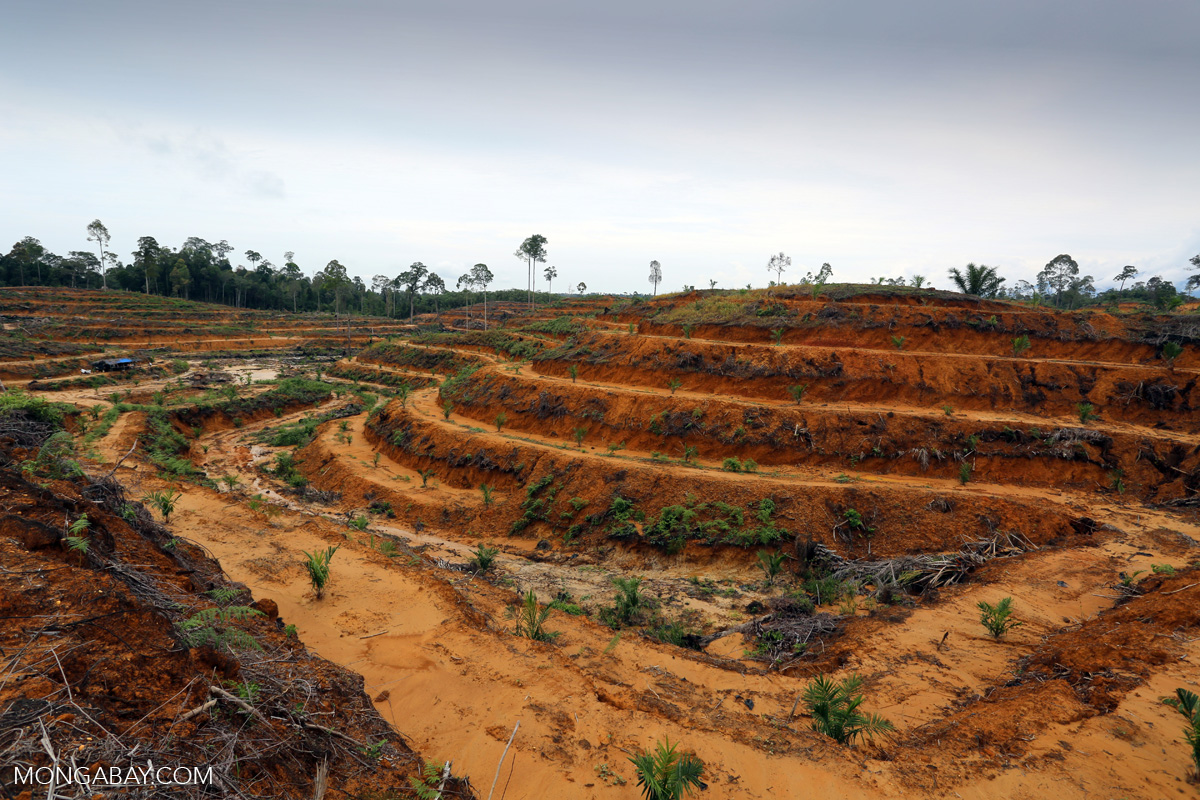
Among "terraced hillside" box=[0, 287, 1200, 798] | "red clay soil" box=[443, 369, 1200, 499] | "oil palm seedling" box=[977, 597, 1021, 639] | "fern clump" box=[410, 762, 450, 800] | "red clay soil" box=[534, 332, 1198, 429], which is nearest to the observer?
"fern clump" box=[410, 762, 450, 800]

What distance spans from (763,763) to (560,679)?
9.83ft

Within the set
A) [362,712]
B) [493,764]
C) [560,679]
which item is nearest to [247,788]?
[362,712]

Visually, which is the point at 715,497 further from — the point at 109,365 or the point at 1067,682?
the point at 109,365

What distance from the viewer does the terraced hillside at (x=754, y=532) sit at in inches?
257

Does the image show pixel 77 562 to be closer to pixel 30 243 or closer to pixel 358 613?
pixel 358 613

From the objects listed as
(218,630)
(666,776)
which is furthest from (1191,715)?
(218,630)

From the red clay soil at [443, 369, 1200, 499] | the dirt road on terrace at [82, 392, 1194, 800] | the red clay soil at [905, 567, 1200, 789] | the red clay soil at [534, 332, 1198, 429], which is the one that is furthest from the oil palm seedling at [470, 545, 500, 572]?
the red clay soil at [534, 332, 1198, 429]

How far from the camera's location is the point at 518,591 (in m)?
12.4

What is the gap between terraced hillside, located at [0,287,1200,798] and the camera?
257 inches

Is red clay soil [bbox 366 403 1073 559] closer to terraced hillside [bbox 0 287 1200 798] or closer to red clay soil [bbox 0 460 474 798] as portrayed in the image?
terraced hillside [bbox 0 287 1200 798]

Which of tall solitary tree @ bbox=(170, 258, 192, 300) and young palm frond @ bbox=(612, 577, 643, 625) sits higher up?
tall solitary tree @ bbox=(170, 258, 192, 300)

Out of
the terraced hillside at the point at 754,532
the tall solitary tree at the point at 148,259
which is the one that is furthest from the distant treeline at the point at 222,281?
the terraced hillside at the point at 754,532

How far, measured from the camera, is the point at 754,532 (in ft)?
49.5

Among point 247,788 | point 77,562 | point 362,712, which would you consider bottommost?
point 362,712
